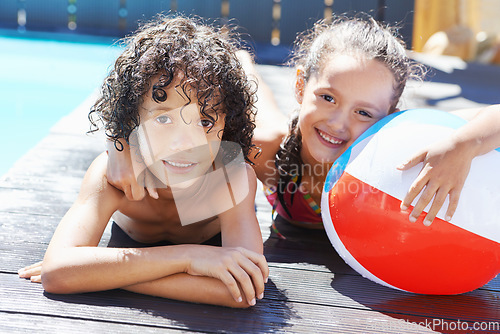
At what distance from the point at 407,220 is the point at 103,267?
103 centimetres

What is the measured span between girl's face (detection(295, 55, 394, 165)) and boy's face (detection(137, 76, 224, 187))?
21.7 inches

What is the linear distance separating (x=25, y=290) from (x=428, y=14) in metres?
8.94

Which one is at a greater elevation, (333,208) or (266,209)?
(333,208)

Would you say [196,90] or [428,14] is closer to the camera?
[196,90]

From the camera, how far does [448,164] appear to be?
1819 millimetres

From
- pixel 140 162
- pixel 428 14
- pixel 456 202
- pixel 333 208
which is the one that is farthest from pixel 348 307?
pixel 428 14

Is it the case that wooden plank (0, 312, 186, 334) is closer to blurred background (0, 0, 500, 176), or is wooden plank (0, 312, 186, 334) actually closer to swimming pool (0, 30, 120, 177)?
swimming pool (0, 30, 120, 177)

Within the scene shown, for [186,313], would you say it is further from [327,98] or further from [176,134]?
[327,98]

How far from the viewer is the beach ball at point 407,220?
1.83m

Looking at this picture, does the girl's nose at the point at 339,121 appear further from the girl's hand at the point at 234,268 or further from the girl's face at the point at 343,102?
the girl's hand at the point at 234,268

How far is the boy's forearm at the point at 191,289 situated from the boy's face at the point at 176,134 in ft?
1.35

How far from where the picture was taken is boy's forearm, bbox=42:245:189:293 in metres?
1.79

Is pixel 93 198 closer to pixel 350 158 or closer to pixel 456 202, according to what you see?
pixel 350 158

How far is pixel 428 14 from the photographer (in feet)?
30.8
